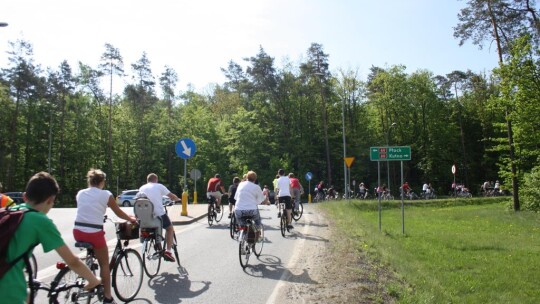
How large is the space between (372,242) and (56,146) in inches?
2065

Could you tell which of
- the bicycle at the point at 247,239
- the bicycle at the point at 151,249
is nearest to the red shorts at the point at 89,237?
the bicycle at the point at 151,249

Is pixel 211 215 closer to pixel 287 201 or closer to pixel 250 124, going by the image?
pixel 287 201

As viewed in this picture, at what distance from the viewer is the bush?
82.7 feet

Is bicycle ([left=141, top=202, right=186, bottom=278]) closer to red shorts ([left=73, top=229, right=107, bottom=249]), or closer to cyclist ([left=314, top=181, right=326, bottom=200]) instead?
red shorts ([left=73, top=229, right=107, bottom=249])

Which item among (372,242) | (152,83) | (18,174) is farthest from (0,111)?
(372,242)

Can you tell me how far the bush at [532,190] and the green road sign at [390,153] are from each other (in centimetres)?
1349

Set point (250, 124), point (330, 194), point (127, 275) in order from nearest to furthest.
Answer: point (127, 275) → point (330, 194) → point (250, 124)

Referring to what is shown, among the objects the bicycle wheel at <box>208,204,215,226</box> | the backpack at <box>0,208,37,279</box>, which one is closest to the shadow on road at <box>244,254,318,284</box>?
the backpack at <box>0,208,37,279</box>

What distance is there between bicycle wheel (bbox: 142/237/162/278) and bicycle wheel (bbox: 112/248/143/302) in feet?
3.51

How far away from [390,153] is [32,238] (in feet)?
46.6

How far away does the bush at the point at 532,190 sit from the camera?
25219 millimetres

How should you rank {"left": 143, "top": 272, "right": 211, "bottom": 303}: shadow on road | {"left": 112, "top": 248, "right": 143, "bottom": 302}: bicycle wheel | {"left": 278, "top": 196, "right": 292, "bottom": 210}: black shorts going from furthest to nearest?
{"left": 278, "top": 196, "right": 292, "bottom": 210}: black shorts
{"left": 143, "top": 272, "right": 211, "bottom": 303}: shadow on road
{"left": 112, "top": 248, "right": 143, "bottom": 302}: bicycle wheel

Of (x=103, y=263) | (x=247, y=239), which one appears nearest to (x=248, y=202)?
(x=247, y=239)

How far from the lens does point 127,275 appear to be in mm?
6555
